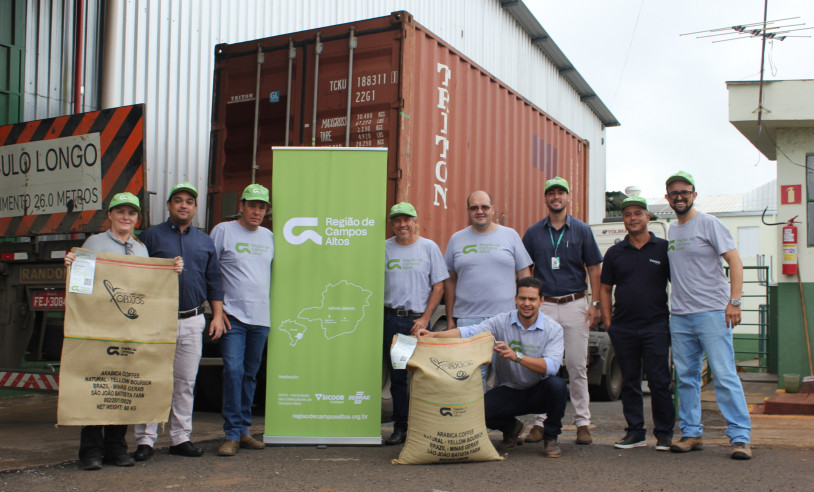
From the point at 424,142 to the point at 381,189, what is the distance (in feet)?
4.45

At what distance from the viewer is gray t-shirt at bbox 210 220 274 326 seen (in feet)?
16.7

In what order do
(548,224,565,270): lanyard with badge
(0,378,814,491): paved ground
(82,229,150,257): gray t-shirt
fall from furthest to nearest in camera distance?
(548,224,565,270): lanyard with badge → (82,229,150,257): gray t-shirt → (0,378,814,491): paved ground

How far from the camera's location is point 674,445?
196 inches

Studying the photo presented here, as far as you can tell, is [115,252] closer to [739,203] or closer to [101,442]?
[101,442]

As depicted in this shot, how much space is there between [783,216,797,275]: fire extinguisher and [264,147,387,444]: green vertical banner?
18.2 ft

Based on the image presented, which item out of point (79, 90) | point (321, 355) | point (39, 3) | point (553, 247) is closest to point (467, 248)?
point (553, 247)

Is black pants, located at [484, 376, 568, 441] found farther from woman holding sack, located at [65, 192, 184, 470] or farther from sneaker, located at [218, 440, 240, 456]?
woman holding sack, located at [65, 192, 184, 470]

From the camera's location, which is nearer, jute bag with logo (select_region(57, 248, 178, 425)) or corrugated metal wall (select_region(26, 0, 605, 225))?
jute bag with logo (select_region(57, 248, 178, 425))

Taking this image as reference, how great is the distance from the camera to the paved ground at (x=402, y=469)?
4.04 metres

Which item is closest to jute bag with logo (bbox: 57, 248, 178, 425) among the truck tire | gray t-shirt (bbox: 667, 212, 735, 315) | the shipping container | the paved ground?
the paved ground

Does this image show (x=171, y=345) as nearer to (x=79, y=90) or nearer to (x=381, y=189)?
(x=381, y=189)

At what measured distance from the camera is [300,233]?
5.35 meters

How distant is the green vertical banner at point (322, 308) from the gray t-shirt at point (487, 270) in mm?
588

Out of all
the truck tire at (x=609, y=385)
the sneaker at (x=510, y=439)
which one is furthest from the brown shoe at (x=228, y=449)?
the truck tire at (x=609, y=385)
